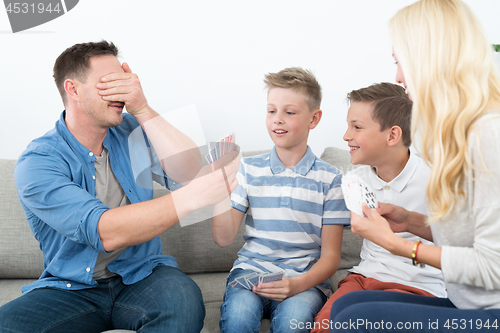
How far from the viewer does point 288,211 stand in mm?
1488

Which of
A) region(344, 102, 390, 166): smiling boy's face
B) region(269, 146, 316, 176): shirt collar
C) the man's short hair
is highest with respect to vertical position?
the man's short hair

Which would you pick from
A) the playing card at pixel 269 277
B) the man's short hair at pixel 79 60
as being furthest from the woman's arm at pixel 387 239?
the man's short hair at pixel 79 60

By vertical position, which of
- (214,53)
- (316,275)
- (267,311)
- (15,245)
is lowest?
(267,311)

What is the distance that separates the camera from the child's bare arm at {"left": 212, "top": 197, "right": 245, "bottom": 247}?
1.40m

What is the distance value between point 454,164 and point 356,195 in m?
0.28

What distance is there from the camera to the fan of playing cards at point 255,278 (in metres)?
1.29

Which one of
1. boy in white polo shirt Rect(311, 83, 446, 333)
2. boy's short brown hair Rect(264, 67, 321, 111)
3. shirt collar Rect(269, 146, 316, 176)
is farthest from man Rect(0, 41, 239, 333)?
boy in white polo shirt Rect(311, 83, 446, 333)

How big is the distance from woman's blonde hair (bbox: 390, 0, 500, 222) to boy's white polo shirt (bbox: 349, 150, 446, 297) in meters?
0.46

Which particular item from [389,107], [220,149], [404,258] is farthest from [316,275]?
[389,107]

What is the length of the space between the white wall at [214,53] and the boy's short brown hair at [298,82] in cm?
48

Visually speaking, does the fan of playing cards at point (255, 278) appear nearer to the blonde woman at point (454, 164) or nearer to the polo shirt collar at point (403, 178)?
the blonde woman at point (454, 164)

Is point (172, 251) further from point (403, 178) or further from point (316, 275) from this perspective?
point (403, 178)

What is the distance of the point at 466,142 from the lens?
0.91 metres

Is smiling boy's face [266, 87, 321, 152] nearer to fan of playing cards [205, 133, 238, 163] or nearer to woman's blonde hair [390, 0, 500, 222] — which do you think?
fan of playing cards [205, 133, 238, 163]
